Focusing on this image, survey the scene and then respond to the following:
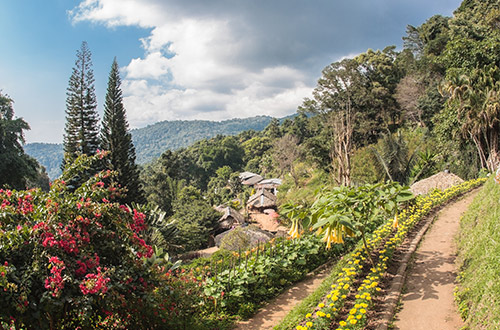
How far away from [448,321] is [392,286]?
72 cm

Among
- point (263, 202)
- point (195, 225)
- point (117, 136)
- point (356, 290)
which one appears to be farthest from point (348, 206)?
point (263, 202)

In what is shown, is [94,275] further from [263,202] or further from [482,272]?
[263,202]

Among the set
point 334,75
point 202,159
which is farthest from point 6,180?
point 202,159

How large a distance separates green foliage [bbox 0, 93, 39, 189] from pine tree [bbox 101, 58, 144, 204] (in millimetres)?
3619

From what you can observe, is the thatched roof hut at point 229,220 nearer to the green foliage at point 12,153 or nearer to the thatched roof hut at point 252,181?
the green foliage at point 12,153

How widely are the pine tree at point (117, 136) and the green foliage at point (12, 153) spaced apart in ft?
11.9

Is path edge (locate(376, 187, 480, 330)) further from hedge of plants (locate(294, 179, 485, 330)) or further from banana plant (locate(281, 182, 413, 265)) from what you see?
banana plant (locate(281, 182, 413, 265))

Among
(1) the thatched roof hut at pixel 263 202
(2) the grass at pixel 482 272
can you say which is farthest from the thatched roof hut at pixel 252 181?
(2) the grass at pixel 482 272

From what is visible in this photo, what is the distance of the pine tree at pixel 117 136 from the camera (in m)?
15.6

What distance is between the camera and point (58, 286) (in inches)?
83.4

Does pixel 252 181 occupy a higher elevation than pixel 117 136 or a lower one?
lower

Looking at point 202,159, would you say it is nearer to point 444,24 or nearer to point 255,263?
point 444,24

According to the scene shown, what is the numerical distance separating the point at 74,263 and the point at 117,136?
48.4 ft

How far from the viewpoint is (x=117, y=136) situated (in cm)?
1586
